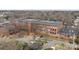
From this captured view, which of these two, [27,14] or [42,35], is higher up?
[27,14]

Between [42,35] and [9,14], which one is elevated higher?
[9,14]
